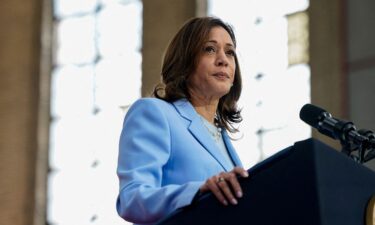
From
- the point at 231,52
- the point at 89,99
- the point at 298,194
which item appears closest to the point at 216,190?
the point at 298,194

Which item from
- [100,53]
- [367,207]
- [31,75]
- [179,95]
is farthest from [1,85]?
[367,207]

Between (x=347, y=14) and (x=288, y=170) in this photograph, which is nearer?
(x=288, y=170)

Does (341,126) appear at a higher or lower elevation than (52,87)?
higher

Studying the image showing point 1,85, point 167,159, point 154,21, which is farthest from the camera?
point 1,85

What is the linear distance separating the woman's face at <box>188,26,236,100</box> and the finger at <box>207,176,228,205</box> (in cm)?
80

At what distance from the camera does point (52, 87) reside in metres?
11.6

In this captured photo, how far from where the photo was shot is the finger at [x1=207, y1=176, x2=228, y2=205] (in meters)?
2.64

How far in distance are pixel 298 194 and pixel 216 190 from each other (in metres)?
0.22

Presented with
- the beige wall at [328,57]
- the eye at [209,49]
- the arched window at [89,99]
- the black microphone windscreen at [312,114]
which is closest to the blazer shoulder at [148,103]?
the eye at [209,49]

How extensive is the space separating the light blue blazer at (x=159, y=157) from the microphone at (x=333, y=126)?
293mm

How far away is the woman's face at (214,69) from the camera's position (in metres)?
3.47

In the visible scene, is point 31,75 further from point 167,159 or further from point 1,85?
point 167,159

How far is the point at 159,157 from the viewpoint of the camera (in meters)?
3.14

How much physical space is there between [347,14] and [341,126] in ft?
19.8
